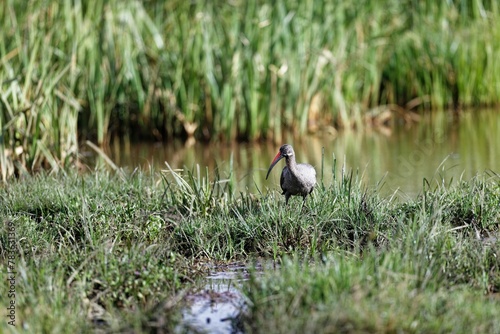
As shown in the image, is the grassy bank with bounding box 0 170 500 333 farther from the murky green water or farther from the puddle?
the murky green water

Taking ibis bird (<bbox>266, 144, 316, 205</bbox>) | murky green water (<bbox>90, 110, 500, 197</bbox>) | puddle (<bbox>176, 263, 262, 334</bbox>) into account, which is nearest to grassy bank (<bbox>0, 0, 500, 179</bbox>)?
murky green water (<bbox>90, 110, 500, 197</bbox>)

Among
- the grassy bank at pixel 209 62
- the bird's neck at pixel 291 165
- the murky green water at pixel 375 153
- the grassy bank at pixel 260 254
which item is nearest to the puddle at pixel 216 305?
the grassy bank at pixel 260 254

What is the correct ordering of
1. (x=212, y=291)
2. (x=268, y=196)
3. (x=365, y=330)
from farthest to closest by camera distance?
(x=268, y=196)
(x=212, y=291)
(x=365, y=330)

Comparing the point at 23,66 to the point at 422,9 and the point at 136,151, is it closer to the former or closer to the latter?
the point at 136,151

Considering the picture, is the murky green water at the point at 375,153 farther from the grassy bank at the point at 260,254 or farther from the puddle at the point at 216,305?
the puddle at the point at 216,305

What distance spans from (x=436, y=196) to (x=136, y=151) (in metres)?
6.39

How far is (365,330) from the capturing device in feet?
13.0

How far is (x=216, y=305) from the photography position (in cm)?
507

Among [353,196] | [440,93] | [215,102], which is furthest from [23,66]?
[440,93]

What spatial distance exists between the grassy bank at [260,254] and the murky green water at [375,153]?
2.42m

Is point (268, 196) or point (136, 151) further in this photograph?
point (136, 151)

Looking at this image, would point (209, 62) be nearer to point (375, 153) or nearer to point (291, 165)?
point (375, 153)

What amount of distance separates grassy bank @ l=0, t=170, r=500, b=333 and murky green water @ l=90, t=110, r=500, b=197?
242cm

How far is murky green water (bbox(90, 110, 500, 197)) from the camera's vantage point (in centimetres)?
967
